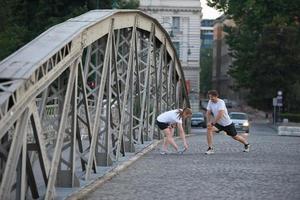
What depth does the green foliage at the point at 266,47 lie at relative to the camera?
66.5 m

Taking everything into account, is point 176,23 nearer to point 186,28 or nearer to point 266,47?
point 186,28

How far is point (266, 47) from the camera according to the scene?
70.1 meters

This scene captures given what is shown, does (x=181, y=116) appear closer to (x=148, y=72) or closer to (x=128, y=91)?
(x=148, y=72)

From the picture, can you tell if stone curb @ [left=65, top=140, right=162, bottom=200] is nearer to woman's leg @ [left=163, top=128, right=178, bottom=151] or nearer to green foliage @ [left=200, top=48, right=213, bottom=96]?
woman's leg @ [left=163, top=128, right=178, bottom=151]

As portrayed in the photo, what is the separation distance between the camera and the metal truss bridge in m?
8.11

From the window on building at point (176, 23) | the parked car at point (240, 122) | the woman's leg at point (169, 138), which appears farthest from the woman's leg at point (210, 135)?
the window on building at point (176, 23)

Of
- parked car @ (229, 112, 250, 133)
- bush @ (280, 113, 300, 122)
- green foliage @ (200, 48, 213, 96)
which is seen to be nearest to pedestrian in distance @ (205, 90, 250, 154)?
parked car @ (229, 112, 250, 133)

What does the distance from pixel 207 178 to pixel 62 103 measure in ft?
11.8

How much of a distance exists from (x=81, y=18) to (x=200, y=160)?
18.1 ft

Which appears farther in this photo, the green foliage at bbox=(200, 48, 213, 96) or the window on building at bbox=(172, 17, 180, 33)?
the green foliage at bbox=(200, 48, 213, 96)

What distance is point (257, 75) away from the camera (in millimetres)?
70812

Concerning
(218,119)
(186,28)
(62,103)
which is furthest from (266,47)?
(62,103)

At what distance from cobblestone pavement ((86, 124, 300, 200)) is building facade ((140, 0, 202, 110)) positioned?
3123 inches

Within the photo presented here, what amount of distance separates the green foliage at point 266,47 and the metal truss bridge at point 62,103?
48291 mm
